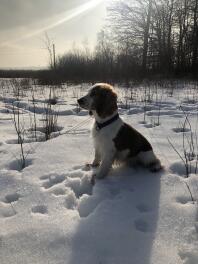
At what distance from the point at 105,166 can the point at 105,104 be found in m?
0.77

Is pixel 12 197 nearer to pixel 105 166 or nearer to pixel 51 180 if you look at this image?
pixel 51 180

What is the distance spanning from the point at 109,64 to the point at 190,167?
56.5ft

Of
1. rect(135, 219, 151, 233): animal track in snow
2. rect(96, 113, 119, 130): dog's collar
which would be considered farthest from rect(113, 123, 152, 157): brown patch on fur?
rect(135, 219, 151, 233): animal track in snow

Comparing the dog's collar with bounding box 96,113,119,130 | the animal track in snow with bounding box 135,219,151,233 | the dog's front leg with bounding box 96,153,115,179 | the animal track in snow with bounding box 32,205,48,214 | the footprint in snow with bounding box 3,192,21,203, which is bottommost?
the animal track in snow with bounding box 135,219,151,233

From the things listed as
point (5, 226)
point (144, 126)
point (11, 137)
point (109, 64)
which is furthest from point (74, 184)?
point (109, 64)

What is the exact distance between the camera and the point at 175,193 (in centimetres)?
293

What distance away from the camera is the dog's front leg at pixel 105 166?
3383 millimetres

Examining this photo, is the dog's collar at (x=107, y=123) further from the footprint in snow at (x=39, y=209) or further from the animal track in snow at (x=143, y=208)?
the footprint in snow at (x=39, y=209)

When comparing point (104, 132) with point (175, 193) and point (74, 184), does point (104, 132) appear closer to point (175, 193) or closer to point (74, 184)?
point (74, 184)

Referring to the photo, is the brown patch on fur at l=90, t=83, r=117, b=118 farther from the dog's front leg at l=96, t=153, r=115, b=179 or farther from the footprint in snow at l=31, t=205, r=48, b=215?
the footprint in snow at l=31, t=205, r=48, b=215

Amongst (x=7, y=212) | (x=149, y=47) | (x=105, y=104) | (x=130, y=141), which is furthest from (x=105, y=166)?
(x=149, y=47)

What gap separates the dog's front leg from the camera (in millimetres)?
3383

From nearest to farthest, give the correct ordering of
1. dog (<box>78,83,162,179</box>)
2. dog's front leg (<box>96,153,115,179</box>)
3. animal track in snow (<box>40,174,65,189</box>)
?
animal track in snow (<box>40,174,65,189</box>), dog's front leg (<box>96,153,115,179</box>), dog (<box>78,83,162,179</box>)

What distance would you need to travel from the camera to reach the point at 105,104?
3.54 metres
